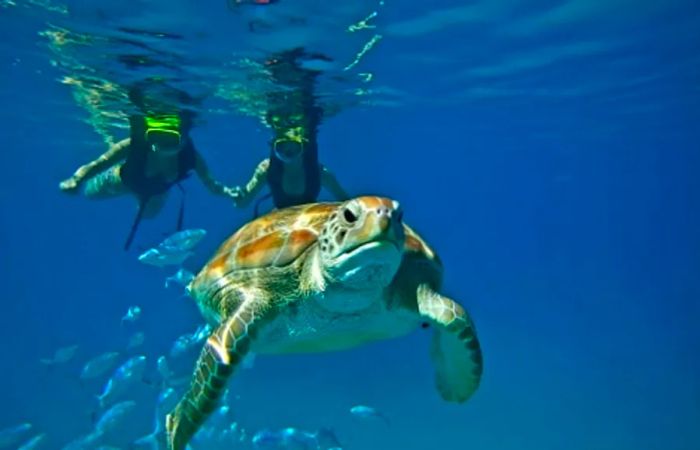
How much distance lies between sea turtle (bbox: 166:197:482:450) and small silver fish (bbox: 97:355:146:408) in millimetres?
5612

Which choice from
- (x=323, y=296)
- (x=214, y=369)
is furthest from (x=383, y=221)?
(x=214, y=369)

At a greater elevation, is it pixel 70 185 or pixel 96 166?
pixel 96 166

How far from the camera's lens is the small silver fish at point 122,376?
10.0 meters

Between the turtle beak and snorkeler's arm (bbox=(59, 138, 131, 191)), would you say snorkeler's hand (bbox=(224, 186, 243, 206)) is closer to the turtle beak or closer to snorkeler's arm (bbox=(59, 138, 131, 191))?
snorkeler's arm (bbox=(59, 138, 131, 191))

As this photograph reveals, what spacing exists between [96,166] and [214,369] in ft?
22.5

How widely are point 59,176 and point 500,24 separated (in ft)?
144

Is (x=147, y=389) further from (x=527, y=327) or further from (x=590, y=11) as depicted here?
(x=527, y=327)

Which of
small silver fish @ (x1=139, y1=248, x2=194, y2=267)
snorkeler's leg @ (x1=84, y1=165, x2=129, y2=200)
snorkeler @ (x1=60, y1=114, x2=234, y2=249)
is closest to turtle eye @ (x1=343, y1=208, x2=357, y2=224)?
snorkeler @ (x1=60, y1=114, x2=234, y2=249)

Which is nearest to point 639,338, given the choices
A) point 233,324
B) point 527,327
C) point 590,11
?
point 527,327

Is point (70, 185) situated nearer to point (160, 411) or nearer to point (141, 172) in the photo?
point (141, 172)

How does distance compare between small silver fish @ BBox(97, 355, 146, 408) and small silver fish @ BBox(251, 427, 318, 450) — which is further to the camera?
small silver fish @ BBox(97, 355, 146, 408)

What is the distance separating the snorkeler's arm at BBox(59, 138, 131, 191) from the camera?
29.9 ft

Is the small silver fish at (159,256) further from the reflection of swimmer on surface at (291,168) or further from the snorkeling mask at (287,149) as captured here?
the snorkeling mask at (287,149)

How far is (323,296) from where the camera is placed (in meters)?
4.00
